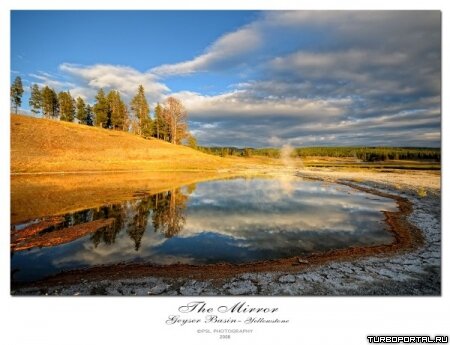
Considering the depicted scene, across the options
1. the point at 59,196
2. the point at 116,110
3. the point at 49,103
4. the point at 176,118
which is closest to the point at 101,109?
the point at 116,110

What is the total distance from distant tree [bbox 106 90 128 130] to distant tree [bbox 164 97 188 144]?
39.6ft

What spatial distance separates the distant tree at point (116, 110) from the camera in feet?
184

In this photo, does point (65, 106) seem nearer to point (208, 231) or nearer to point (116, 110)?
point (116, 110)

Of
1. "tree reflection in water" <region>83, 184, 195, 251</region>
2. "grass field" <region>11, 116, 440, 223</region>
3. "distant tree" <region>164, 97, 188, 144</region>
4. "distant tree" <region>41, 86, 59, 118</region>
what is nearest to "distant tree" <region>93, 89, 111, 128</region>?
"distant tree" <region>41, 86, 59, 118</region>

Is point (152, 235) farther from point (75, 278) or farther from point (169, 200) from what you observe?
point (169, 200)

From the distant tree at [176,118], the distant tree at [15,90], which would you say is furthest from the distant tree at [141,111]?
the distant tree at [15,90]

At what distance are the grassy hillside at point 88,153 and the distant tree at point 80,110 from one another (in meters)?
12.2

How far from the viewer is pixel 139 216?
1344 cm

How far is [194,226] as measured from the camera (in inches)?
464

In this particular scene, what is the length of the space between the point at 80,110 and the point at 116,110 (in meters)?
7.37

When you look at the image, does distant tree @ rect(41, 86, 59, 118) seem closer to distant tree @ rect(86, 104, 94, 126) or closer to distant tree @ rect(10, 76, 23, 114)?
distant tree @ rect(86, 104, 94, 126)

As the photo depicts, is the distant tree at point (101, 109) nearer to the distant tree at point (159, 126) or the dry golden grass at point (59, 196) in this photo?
the distant tree at point (159, 126)

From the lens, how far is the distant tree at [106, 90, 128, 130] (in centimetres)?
5616
